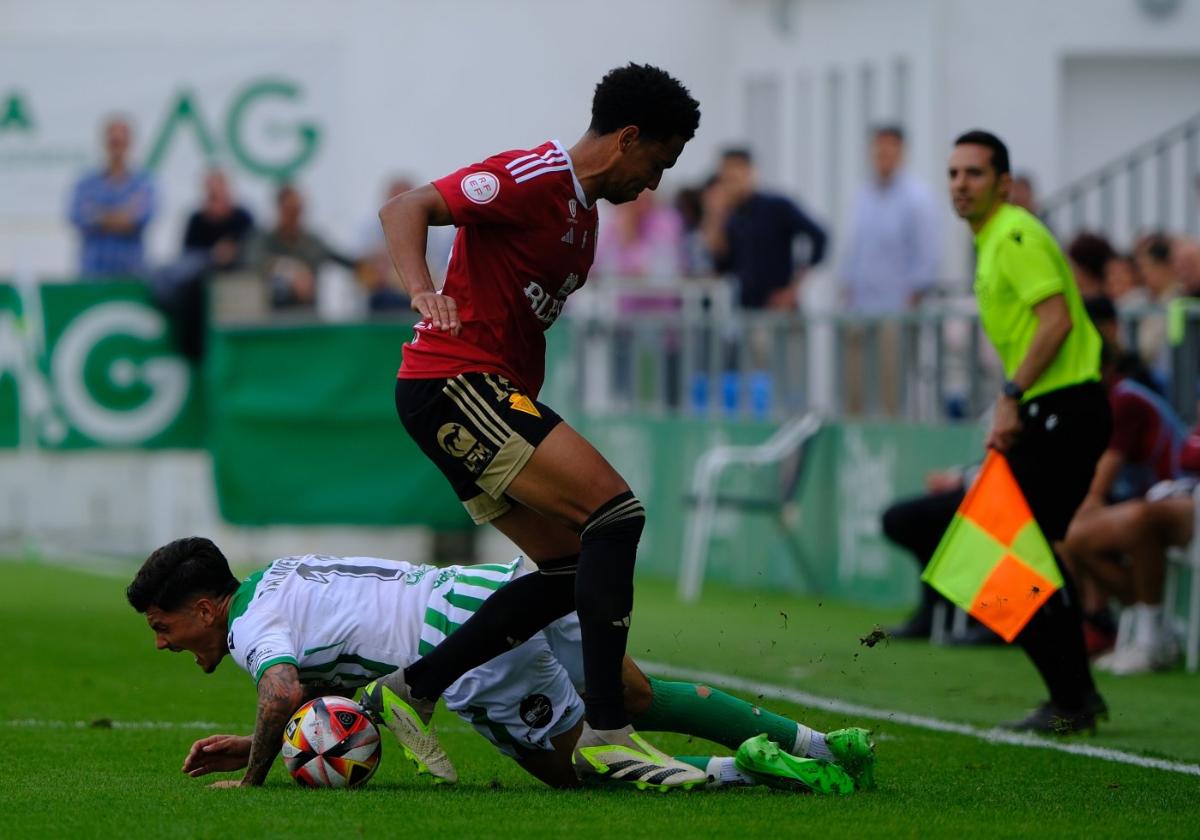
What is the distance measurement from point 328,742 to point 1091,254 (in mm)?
6468

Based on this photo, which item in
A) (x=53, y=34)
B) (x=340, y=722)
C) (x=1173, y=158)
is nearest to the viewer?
(x=340, y=722)

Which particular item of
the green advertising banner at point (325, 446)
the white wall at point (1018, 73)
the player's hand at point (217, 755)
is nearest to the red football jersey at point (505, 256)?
the player's hand at point (217, 755)

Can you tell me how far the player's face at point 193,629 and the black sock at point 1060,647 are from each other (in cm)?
314

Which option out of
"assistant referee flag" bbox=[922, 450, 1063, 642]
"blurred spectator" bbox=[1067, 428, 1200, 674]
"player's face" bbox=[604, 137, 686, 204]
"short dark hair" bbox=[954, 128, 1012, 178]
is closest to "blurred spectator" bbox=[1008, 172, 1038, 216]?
"blurred spectator" bbox=[1067, 428, 1200, 674]

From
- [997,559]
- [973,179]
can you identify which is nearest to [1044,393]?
[997,559]

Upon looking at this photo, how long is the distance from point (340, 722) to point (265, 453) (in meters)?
11.0

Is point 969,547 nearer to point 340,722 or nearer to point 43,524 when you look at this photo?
point 340,722

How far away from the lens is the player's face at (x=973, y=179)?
8.70m

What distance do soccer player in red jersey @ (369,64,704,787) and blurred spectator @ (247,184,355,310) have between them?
11.7 meters

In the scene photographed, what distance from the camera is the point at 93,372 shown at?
17656mm

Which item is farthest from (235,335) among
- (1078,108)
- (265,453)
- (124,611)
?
(1078,108)

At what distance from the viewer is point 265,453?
17.4 meters

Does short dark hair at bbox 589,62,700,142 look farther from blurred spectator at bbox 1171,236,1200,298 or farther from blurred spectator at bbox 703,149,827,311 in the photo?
blurred spectator at bbox 703,149,827,311

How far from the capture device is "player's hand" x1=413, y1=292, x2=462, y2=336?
6.35 meters
